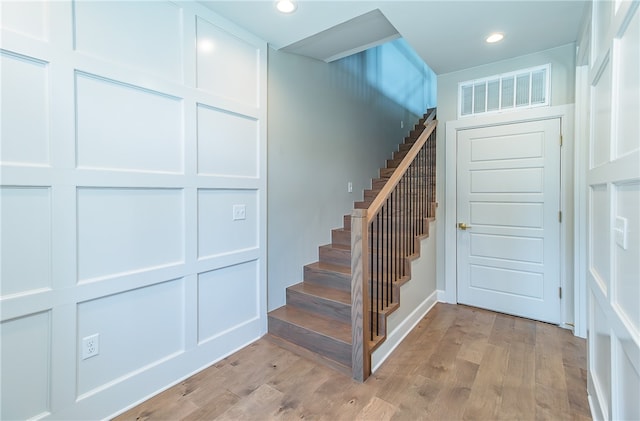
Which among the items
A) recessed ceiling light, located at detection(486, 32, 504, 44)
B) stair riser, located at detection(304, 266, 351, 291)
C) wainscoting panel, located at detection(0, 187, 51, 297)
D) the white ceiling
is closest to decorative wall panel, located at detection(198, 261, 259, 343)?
stair riser, located at detection(304, 266, 351, 291)

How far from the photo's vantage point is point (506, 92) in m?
2.93

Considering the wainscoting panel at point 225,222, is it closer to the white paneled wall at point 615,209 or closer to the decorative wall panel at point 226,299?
the decorative wall panel at point 226,299

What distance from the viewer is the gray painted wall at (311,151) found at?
2.71 meters

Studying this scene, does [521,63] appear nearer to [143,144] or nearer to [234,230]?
[234,230]

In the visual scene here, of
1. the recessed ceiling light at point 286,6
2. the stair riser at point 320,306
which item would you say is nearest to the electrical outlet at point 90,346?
the stair riser at point 320,306

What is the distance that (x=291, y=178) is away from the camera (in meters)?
2.84

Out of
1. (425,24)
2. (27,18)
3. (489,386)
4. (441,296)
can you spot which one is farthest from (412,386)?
(27,18)

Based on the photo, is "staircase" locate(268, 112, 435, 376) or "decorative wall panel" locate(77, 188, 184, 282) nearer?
"decorative wall panel" locate(77, 188, 184, 282)

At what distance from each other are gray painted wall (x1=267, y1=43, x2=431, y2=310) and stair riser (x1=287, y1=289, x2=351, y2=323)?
0.13 meters

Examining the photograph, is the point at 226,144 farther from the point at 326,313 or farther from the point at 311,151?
the point at 326,313

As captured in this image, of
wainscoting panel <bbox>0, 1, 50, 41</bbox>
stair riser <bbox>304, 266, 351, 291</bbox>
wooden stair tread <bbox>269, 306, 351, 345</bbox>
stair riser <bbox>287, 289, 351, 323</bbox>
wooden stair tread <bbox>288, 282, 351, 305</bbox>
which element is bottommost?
wooden stair tread <bbox>269, 306, 351, 345</bbox>

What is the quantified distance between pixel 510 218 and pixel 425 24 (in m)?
1.97

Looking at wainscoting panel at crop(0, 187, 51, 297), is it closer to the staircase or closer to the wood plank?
the staircase

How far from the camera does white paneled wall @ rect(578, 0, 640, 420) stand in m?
0.99
